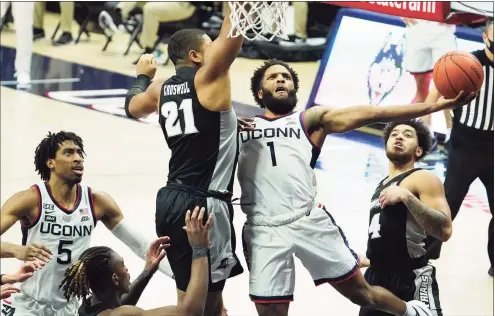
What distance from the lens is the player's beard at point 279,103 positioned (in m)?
5.95

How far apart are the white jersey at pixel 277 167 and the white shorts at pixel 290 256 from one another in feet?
0.29

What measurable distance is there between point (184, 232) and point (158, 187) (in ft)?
15.5

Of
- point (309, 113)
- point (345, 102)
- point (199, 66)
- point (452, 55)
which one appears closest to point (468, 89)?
point (452, 55)

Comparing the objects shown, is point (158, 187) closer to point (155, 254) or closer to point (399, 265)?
point (399, 265)

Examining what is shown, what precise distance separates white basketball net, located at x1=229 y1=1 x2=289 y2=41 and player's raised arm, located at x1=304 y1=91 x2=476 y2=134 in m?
0.58

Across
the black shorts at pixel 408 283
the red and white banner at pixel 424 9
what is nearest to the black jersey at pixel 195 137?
the black shorts at pixel 408 283

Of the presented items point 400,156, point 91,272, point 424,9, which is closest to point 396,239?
point 400,156

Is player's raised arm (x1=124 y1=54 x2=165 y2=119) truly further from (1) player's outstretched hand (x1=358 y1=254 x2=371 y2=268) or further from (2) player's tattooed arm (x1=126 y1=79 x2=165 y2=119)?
(1) player's outstretched hand (x1=358 y1=254 x2=371 y2=268)

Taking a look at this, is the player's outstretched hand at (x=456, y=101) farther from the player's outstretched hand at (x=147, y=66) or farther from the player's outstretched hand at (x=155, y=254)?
the player's outstretched hand at (x=147, y=66)

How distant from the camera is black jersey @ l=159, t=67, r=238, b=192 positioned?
562 cm

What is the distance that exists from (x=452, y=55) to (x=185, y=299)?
2269 millimetres

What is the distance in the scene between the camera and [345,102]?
41.6 ft

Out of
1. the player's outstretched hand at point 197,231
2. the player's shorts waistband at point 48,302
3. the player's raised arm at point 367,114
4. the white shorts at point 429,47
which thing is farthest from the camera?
the white shorts at point 429,47

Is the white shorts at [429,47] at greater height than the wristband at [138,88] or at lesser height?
greater
